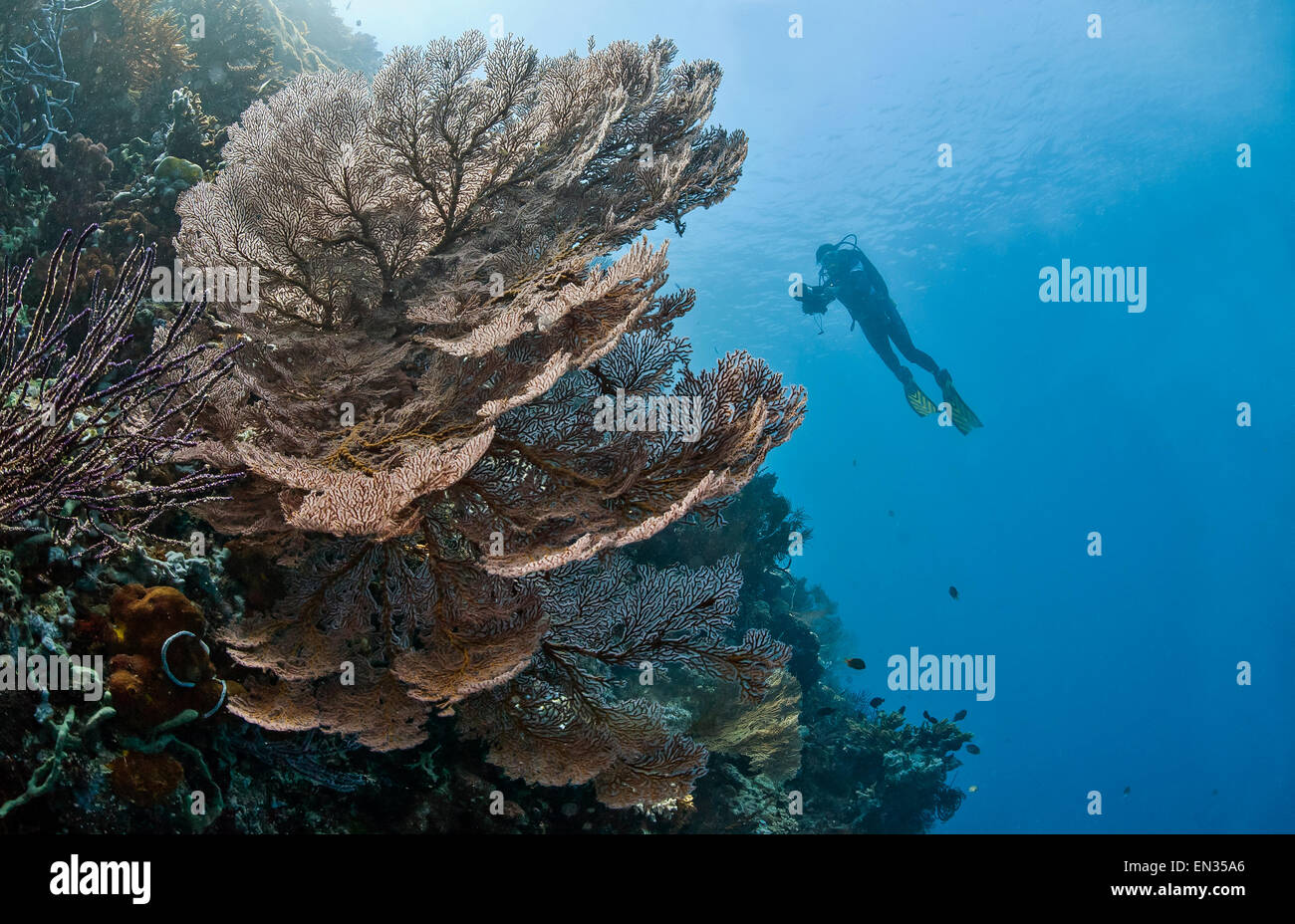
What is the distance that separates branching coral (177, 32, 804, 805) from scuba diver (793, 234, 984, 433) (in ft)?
50.4

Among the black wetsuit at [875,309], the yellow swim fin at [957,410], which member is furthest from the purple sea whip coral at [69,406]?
the yellow swim fin at [957,410]

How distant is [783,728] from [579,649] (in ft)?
19.5

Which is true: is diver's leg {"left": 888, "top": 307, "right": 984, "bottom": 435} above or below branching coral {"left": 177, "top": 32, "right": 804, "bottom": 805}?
above

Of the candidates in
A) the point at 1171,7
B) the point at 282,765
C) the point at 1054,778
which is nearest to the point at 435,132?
the point at 282,765

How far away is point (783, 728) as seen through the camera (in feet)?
27.8

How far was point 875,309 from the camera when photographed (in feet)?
64.4

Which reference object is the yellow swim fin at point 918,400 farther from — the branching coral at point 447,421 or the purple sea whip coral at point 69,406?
the purple sea whip coral at point 69,406

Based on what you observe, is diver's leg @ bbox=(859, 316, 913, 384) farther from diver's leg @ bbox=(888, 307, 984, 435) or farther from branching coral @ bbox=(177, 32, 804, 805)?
branching coral @ bbox=(177, 32, 804, 805)

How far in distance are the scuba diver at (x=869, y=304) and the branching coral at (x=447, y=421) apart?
15.4m

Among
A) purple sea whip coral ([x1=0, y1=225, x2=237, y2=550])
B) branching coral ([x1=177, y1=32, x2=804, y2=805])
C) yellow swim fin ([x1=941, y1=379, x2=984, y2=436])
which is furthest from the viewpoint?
yellow swim fin ([x1=941, y1=379, x2=984, y2=436])

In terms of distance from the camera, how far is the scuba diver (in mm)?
18656

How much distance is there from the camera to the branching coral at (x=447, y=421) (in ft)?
11.2

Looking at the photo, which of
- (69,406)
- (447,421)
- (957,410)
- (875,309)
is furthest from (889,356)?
(69,406)

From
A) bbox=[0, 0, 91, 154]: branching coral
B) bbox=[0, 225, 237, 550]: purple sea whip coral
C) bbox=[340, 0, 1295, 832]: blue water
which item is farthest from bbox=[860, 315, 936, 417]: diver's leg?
Result: bbox=[0, 225, 237, 550]: purple sea whip coral
